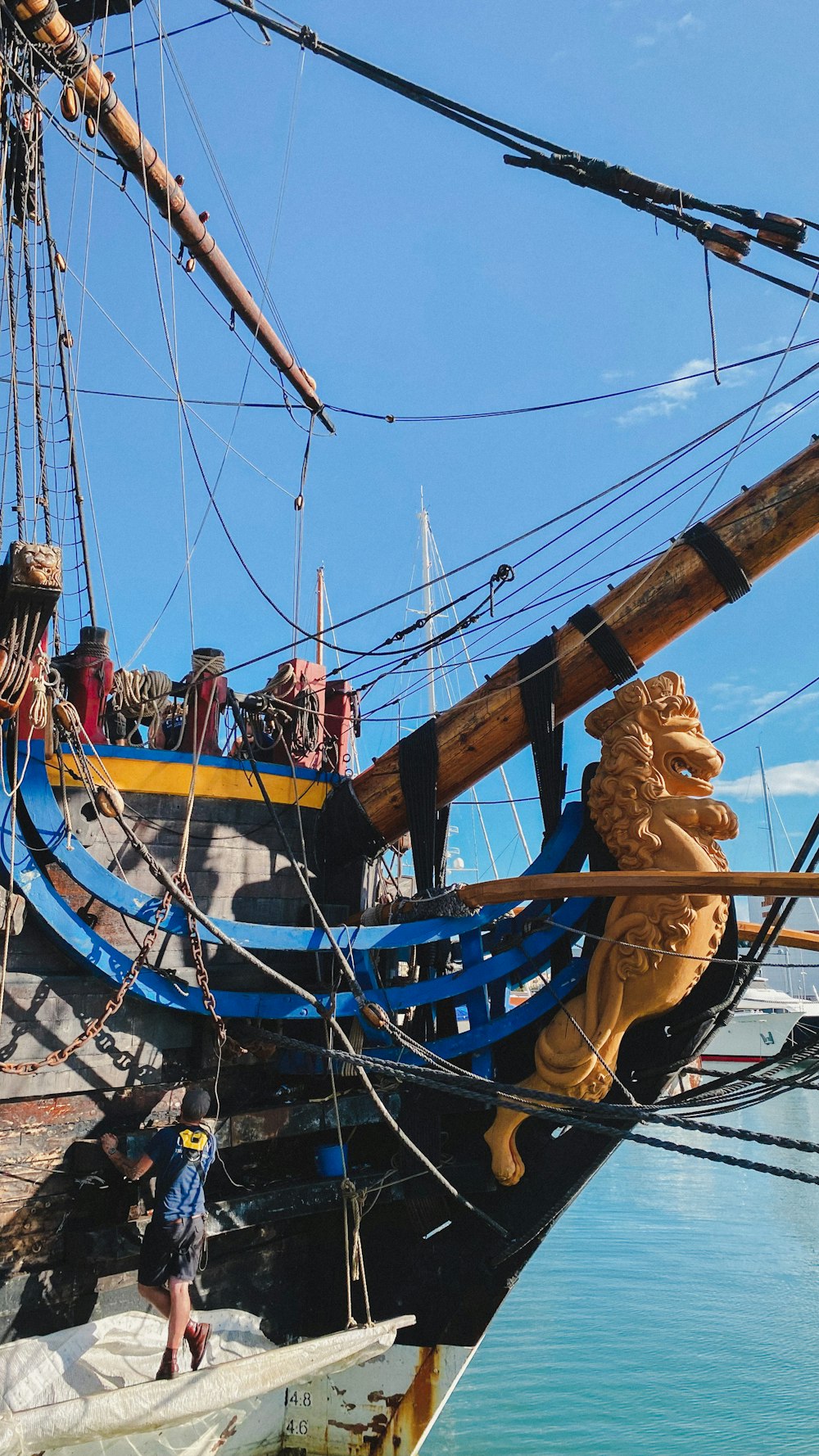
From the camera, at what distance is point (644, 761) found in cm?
551

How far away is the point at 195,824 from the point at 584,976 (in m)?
2.44

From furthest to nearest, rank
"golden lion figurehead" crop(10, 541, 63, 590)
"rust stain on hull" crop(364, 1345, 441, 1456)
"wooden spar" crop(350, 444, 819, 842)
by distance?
"wooden spar" crop(350, 444, 819, 842) → "rust stain on hull" crop(364, 1345, 441, 1456) → "golden lion figurehead" crop(10, 541, 63, 590)

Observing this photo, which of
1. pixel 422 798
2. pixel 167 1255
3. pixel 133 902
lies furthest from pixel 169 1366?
pixel 422 798

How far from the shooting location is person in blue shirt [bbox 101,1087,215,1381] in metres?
4.37

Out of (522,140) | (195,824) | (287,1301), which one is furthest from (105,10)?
(287,1301)

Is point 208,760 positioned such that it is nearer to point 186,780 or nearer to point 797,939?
point 186,780

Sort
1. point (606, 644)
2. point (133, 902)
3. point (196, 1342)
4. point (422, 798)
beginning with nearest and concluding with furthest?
point (196, 1342) → point (133, 902) → point (606, 644) → point (422, 798)

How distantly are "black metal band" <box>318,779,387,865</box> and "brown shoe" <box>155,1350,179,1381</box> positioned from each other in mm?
2991

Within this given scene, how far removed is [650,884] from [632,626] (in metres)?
1.82

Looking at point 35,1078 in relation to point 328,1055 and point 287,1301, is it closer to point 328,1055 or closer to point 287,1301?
point 328,1055

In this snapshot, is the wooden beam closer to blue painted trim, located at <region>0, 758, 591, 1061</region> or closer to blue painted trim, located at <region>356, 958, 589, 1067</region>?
blue painted trim, located at <region>0, 758, 591, 1061</region>

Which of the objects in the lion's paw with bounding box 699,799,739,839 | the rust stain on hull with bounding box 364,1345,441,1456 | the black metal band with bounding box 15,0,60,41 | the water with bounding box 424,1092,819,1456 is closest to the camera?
the lion's paw with bounding box 699,799,739,839

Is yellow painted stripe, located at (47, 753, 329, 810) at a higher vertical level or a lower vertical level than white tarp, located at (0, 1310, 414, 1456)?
higher

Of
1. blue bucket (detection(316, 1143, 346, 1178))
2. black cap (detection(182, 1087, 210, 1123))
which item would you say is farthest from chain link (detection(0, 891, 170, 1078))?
blue bucket (detection(316, 1143, 346, 1178))
